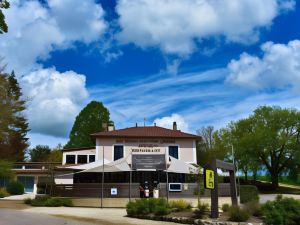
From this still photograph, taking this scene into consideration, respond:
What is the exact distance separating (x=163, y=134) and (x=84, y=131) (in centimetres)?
2571

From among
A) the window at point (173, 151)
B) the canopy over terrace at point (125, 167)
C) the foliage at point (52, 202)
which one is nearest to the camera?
the foliage at point (52, 202)

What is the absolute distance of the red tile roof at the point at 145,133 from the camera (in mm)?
42062

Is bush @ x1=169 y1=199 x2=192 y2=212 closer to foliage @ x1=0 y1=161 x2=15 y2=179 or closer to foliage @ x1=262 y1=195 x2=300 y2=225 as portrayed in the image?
foliage @ x1=262 y1=195 x2=300 y2=225

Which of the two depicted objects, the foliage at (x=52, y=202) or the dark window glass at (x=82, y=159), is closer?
the foliage at (x=52, y=202)

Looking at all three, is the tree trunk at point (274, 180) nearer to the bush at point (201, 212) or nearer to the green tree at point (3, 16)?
the bush at point (201, 212)

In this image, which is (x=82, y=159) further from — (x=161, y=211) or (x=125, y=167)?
(x=161, y=211)

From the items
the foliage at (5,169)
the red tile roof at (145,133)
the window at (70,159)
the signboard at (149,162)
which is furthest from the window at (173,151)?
the foliage at (5,169)

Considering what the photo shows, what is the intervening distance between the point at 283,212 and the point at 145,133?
2842 cm

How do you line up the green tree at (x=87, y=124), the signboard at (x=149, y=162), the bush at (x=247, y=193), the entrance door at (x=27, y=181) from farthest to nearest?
the green tree at (x=87, y=124) → the entrance door at (x=27, y=181) → the bush at (x=247, y=193) → the signboard at (x=149, y=162)

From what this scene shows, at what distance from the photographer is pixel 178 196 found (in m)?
27.1

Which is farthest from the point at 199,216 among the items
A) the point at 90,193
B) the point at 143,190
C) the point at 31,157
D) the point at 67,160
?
the point at 31,157

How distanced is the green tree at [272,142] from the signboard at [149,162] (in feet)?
102

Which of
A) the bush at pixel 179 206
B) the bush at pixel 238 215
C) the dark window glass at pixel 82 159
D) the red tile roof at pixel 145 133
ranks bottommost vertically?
the bush at pixel 238 215

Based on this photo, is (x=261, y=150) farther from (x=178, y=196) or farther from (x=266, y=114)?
(x=178, y=196)
